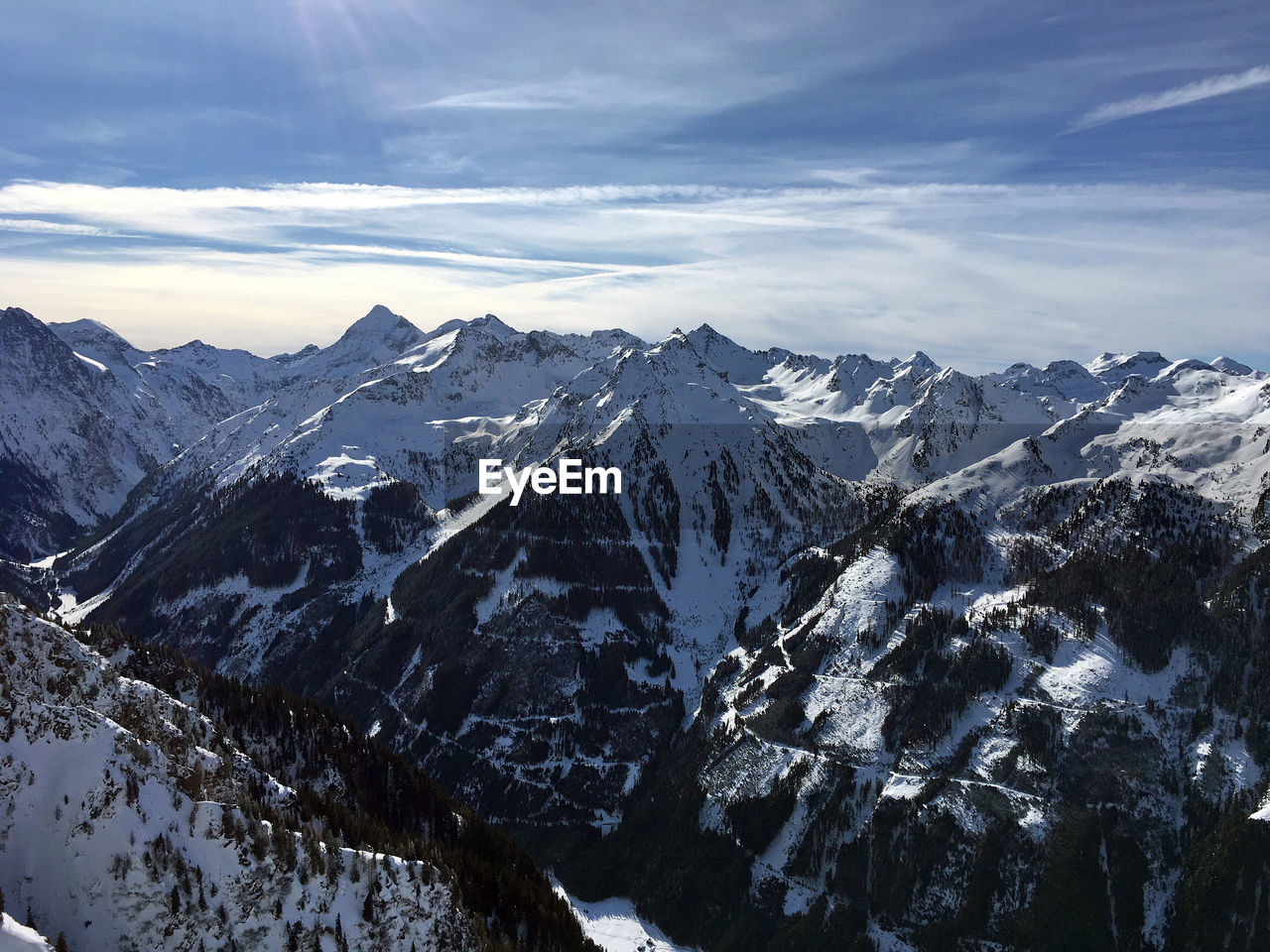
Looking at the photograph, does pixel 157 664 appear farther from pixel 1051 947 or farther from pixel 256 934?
pixel 1051 947

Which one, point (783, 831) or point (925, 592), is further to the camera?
point (925, 592)

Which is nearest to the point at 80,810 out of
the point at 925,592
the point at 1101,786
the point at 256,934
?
the point at 256,934

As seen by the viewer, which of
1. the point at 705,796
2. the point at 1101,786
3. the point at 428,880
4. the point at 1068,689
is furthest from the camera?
the point at 705,796

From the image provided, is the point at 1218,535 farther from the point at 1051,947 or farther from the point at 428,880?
the point at 428,880

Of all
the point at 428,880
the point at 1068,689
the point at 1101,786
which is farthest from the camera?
the point at 1068,689

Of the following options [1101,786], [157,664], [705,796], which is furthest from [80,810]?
[1101,786]

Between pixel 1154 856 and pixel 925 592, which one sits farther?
pixel 925 592

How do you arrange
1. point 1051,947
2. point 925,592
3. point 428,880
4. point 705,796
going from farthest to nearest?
1. point 925,592
2. point 705,796
3. point 1051,947
4. point 428,880

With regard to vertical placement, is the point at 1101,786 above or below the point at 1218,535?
below

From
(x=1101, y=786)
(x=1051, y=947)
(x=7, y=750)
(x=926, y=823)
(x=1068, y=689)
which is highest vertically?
(x=7, y=750)
